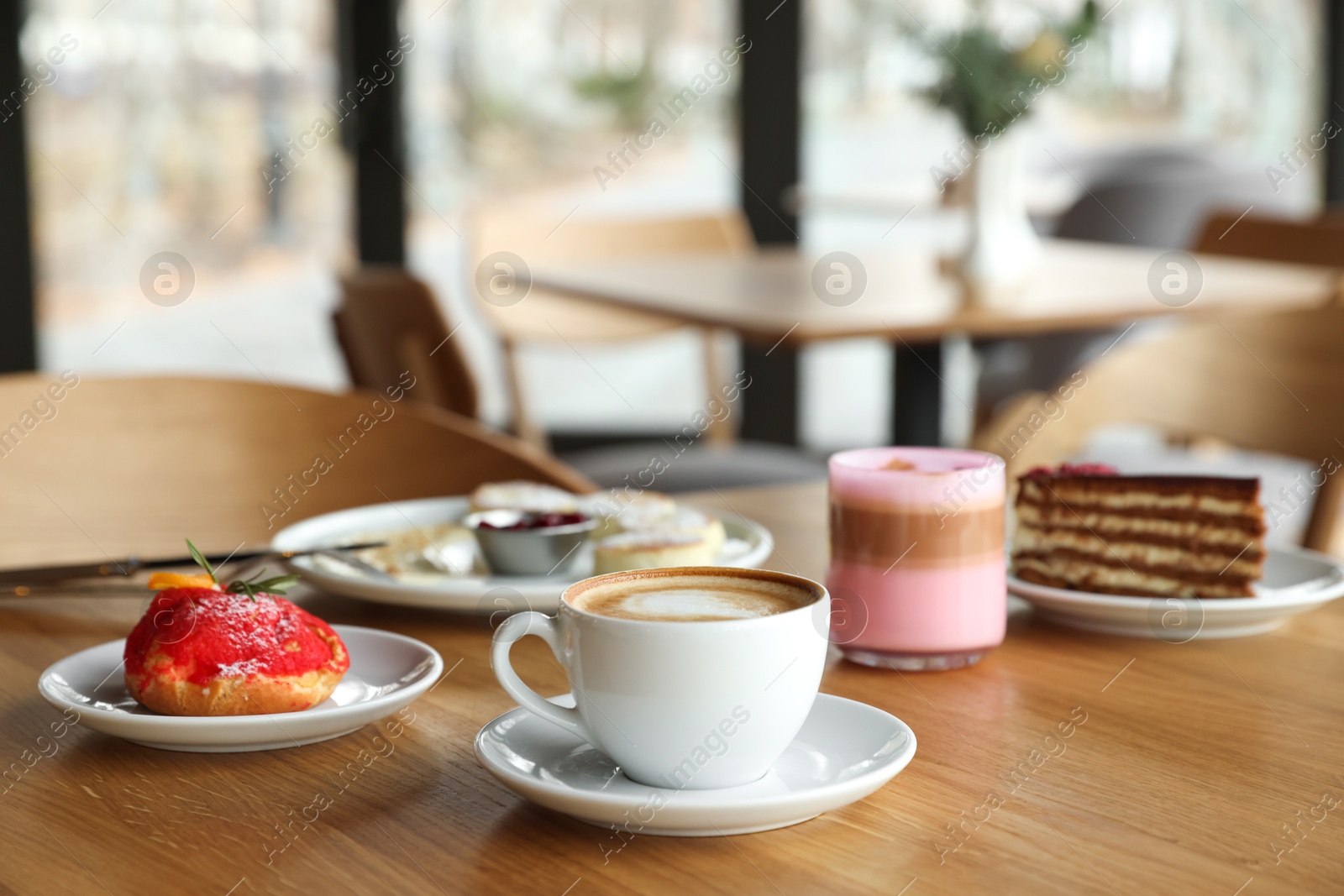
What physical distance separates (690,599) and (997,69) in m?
2.20

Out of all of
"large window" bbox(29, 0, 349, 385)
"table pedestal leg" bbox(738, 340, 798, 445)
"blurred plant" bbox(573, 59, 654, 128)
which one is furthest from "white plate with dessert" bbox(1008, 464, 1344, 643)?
"large window" bbox(29, 0, 349, 385)

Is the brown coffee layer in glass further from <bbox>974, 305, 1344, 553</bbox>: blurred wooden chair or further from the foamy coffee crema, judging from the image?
<bbox>974, 305, 1344, 553</bbox>: blurred wooden chair

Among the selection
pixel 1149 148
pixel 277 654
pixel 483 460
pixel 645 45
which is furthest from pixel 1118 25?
pixel 277 654

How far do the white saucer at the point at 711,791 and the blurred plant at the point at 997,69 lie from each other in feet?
7.04

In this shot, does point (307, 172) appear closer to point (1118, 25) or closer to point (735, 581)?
point (1118, 25)

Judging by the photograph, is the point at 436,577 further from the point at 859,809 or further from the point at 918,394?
the point at 918,394

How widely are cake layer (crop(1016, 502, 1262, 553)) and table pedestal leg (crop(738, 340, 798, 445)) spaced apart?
12.1 feet

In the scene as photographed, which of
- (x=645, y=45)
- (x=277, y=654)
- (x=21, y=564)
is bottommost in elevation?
(x=21, y=564)

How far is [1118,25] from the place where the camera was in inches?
171

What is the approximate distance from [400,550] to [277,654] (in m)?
0.32

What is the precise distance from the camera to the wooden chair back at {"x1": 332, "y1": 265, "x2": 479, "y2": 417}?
84.4 inches

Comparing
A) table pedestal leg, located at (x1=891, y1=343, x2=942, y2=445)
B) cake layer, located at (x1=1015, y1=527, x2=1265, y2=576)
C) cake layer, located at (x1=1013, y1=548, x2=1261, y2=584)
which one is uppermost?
cake layer, located at (x1=1015, y1=527, x2=1265, y2=576)

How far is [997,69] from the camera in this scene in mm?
2570

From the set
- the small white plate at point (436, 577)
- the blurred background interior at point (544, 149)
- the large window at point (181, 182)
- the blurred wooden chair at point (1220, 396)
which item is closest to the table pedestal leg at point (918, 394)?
the blurred wooden chair at point (1220, 396)
